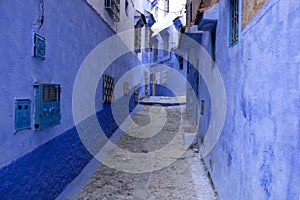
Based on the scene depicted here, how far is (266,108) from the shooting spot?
204 cm

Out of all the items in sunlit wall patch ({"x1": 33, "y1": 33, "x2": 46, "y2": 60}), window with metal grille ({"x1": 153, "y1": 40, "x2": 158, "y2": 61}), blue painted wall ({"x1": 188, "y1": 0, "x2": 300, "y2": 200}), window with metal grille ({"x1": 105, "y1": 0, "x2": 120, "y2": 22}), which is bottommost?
blue painted wall ({"x1": 188, "y1": 0, "x2": 300, "y2": 200})

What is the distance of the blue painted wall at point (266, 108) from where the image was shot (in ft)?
5.21

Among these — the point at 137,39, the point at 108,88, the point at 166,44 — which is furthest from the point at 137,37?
the point at 166,44

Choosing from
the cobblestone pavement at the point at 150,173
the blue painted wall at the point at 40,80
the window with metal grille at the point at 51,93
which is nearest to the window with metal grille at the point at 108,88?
the cobblestone pavement at the point at 150,173

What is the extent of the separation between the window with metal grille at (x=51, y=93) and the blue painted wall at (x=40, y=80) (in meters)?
0.11

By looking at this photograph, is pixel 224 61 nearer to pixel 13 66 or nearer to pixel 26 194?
pixel 13 66

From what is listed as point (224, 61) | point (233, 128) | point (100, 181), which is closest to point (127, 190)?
point (100, 181)

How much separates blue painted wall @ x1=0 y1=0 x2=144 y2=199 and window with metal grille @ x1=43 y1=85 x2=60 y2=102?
111 millimetres

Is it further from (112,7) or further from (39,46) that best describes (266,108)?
(112,7)

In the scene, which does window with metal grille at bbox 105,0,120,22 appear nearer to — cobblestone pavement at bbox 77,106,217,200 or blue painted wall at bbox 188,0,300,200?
cobblestone pavement at bbox 77,106,217,200

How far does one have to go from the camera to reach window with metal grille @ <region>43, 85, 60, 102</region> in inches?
137

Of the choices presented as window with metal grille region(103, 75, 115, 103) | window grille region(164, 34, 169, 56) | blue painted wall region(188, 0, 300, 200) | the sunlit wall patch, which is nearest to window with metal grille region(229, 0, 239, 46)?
blue painted wall region(188, 0, 300, 200)

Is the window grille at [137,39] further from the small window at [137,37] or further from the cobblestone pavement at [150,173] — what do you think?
the cobblestone pavement at [150,173]

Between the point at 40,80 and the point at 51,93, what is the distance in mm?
377
